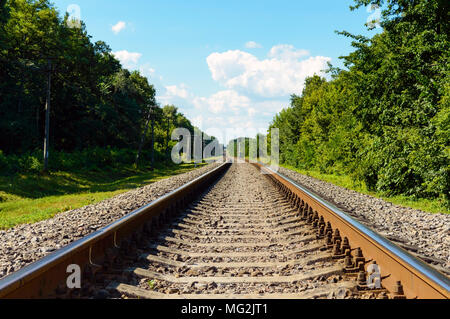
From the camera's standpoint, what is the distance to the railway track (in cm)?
291

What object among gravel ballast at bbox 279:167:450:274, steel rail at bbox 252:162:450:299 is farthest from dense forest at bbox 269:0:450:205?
steel rail at bbox 252:162:450:299

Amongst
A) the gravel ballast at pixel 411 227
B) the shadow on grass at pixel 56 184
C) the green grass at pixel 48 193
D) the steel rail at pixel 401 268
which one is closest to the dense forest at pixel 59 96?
the shadow on grass at pixel 56 184

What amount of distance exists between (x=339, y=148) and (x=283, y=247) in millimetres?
14782

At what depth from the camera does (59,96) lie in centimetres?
3475

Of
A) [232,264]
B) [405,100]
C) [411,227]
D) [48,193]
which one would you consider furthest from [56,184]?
[411,227]

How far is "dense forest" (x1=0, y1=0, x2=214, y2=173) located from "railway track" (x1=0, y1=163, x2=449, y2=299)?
17.8 meters

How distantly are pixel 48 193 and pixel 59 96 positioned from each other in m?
21.7

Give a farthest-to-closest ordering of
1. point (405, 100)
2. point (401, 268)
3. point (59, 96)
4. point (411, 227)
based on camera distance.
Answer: point (59, 96)
point (405, 100)
point (411, 227)
point (401, 268)

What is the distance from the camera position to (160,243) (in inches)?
198

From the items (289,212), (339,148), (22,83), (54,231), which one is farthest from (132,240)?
(22,83)

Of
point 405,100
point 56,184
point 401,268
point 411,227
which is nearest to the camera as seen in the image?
point 401,268

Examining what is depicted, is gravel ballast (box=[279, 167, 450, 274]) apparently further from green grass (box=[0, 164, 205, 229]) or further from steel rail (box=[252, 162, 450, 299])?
green grass (box=[0, 164, 205, 229])

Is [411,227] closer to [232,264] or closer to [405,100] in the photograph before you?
[232,264]
